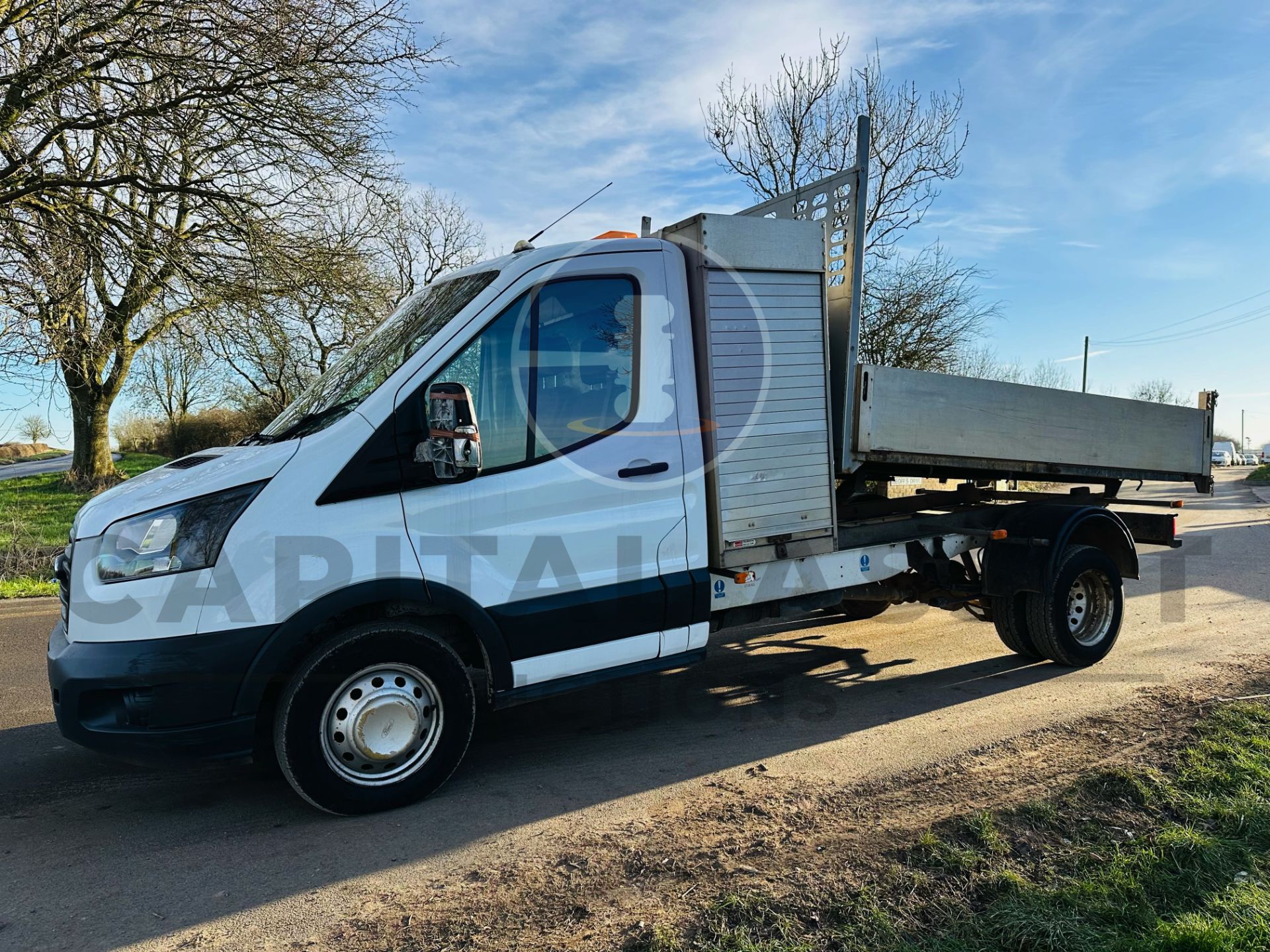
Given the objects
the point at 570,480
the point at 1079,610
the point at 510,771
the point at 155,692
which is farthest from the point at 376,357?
the point at 1079,610

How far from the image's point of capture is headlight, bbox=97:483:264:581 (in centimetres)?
366

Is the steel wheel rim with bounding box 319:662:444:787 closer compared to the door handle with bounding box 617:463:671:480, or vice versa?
the steel wheel rim with bounding box 319:662:444:787

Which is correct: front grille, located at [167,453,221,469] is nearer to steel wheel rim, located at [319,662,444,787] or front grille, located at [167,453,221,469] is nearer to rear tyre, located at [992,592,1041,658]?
steel wheel rim, located at [319,662,444,787]

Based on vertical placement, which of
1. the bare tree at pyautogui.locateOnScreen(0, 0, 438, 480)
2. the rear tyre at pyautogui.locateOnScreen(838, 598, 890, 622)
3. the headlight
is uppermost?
the bare tree at pyautogui.locateOnScreen(0, 0, 438, 480)

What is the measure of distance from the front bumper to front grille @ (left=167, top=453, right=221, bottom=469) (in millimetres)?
900

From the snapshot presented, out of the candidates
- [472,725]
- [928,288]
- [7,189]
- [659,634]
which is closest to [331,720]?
[472,725]

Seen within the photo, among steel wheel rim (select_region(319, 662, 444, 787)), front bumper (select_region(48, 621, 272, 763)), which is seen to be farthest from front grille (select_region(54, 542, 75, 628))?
steel wheel rim (select_region(319, 662, 444, 787))

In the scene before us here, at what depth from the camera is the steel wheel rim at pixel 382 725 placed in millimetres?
3902

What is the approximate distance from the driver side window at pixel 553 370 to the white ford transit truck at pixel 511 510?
1cm

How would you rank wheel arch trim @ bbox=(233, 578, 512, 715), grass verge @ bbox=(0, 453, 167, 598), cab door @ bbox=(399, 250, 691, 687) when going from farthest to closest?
grass verge @ bbox=(0, 453, 167, 598) → cab door @ bbox=(399, 250, 691, 687) → wheel arch trim @ bbox=(233, 578, 512, 715)

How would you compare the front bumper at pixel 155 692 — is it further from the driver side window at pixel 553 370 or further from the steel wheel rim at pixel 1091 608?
the steel wheel rim at pixel 1091 608

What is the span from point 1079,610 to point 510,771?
4356 millimetres

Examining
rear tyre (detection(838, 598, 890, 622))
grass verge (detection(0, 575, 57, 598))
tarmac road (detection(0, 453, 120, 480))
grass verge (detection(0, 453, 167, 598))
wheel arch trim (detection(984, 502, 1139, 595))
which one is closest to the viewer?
wheel arch trim (detection(984, 502, 1139, 595))

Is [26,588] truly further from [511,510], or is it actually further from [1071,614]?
[1071,614]
